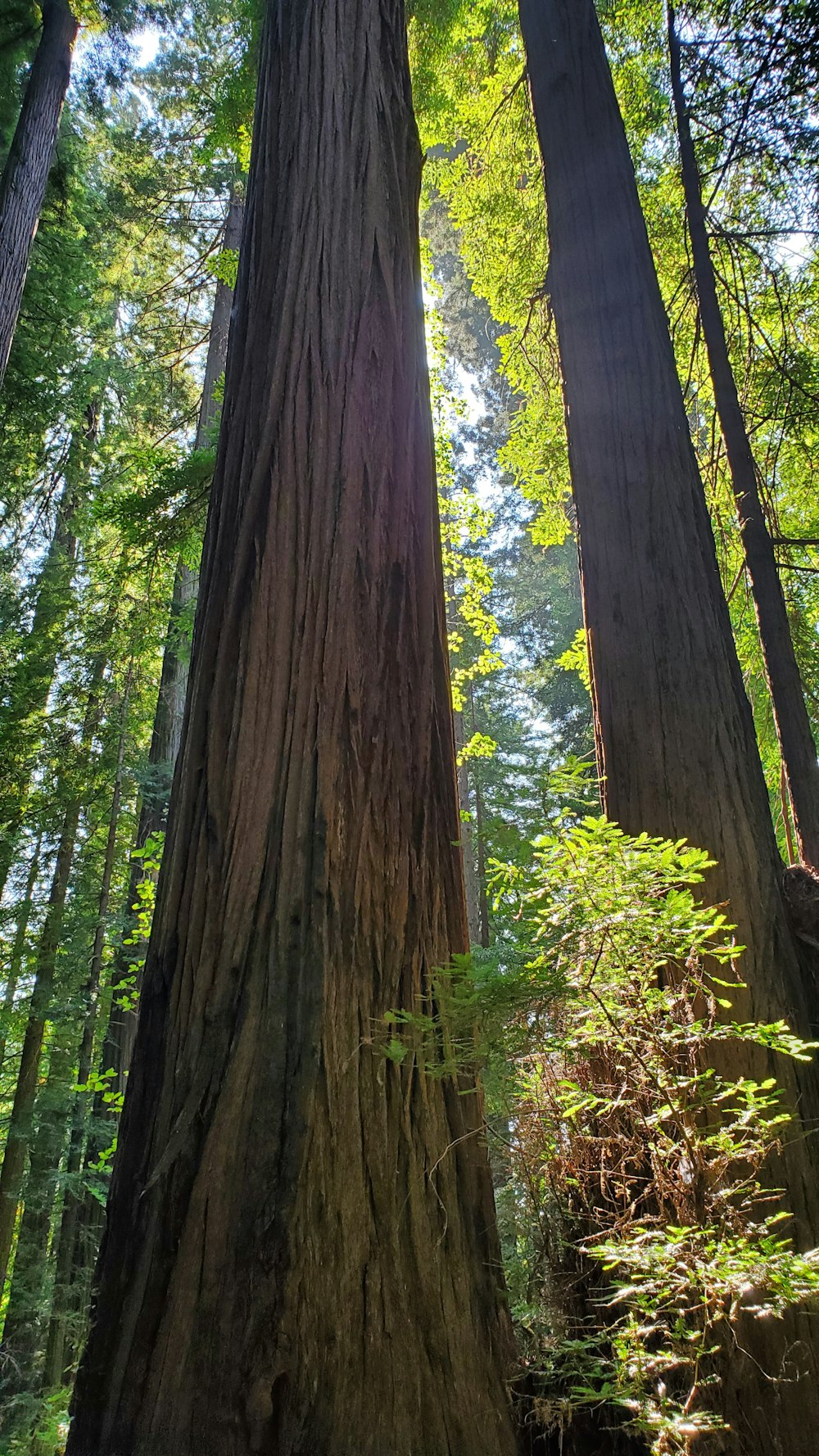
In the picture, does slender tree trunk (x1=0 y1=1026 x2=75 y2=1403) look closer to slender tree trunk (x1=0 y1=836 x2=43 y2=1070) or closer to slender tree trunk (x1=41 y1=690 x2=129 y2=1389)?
slender tree trunk (x1=41 y1=690 x2=129 y2=1389)

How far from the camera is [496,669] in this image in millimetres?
10164

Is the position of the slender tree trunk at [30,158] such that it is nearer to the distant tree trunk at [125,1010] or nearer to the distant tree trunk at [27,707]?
the distant tree trunk at [125,1010]

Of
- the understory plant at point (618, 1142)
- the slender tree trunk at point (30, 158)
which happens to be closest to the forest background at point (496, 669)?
the understory plant at point (618, 1142)

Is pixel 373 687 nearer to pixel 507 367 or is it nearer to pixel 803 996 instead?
pixel 803 996

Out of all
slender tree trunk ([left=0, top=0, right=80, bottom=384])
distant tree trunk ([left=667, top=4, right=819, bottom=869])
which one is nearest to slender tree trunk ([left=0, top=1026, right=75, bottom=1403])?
slender tree trunk ([left=0, top=0, right=80, bottom=384])

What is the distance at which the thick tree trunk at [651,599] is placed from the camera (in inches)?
99.7

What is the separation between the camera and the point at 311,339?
2.55 metres

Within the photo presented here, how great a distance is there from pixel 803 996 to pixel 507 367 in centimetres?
626

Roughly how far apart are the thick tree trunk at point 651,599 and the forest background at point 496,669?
0.43 feet

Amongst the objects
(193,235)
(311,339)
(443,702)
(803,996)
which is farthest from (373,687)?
(193,235)

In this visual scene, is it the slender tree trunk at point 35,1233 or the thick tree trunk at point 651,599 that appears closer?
the thick tree trunk at point 651,599

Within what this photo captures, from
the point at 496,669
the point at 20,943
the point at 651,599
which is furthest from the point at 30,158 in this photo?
the point at 651,599

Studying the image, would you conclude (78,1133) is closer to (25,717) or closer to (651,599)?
(25,717)

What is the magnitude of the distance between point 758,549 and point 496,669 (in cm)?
549
